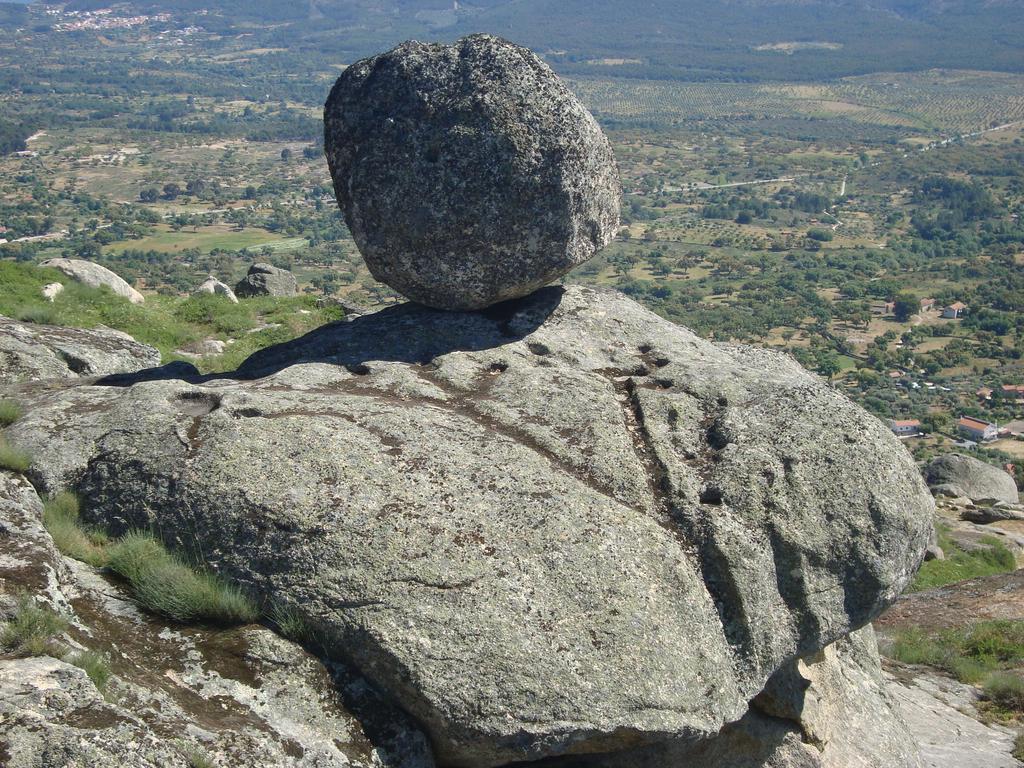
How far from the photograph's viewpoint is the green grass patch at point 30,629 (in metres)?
7.97

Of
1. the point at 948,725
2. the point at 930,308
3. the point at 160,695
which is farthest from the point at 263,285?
the point at 930,308

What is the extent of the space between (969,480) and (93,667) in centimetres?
3705

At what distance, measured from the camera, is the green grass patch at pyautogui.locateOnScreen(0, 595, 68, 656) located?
797cm

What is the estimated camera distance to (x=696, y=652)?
10.1m

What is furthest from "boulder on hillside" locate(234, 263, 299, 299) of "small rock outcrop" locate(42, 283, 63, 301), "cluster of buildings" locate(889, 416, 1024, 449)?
"cluster of buildings" locate(889, 416, 1024, 449)

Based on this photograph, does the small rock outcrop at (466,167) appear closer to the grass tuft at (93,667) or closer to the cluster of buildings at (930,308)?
the grass tuft at (93,667)

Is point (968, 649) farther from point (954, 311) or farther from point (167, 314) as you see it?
point (954, 311)

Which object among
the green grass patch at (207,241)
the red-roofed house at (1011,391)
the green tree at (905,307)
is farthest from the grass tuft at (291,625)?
the green tree at (905,307)

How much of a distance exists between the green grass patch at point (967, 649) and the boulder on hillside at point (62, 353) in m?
15.4

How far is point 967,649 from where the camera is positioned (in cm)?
1855

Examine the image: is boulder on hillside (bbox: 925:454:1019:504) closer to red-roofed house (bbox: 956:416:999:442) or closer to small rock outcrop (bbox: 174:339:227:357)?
small rock outcrop (bbox: 174:339:227:357)

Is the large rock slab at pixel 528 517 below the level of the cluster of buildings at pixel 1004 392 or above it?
above

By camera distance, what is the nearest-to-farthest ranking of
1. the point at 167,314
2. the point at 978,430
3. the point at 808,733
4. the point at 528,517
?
the point at 528,517 < the point at 808,733 < the point at 167,314 < the point at 978,430

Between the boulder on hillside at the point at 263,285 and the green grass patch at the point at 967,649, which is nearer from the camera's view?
the green grass patch at the point at 967,649
